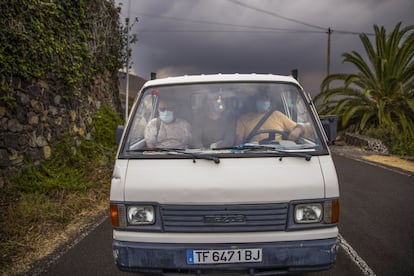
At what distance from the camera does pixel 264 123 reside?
3.37 meters

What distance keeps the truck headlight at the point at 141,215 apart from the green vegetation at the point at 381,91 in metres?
14.7

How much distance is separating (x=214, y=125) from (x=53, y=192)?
3823mm

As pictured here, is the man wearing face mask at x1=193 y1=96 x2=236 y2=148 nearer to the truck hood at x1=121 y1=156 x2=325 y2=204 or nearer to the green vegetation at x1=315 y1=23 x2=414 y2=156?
the truck hood at x1=121 y1=156 x2=325 y2=204

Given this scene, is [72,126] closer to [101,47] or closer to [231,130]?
[101,47]

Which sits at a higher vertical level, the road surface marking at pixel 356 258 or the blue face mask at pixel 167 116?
the blue face mask at pixel 167 116

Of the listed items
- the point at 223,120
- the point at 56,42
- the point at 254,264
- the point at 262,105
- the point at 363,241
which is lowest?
the point at 363,241

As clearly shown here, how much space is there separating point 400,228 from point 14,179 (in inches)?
232

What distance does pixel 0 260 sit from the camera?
3.82m

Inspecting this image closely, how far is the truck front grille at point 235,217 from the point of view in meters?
2.74

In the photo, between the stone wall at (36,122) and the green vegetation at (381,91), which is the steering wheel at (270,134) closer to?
the stone wall at (36,122)

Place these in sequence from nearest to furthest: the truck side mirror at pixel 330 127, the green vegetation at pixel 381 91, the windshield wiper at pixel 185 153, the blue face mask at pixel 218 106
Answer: the windshield wiper at pixel 185 153 → the blue face mask at pixel 218 106 → the truck side mirror at pixel 330 127 → the green vegetation at pixel 381 91

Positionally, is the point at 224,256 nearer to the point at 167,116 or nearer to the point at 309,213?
the point at 309,213

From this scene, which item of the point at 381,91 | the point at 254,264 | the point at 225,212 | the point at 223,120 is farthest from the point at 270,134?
the point at 381,91

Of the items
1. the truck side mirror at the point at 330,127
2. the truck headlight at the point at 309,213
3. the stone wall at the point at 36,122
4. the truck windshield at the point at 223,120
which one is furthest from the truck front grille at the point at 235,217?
the stone wall at the point at 36,122
